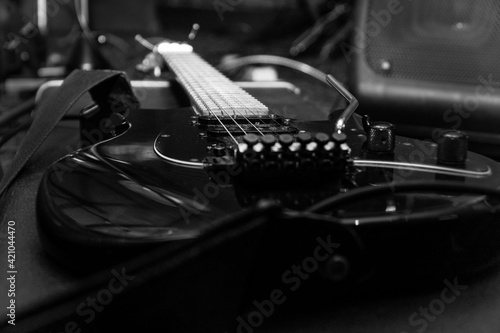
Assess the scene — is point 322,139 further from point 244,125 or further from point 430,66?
point 430,66

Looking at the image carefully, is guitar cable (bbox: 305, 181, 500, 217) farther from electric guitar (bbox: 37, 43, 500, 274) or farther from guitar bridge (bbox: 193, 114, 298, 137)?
guitar bridge (bbox: 193, 114, 298, 137)

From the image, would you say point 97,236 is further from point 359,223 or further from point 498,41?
point 498,41

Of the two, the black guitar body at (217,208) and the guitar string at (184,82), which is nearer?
the black guitar body at (217,208)

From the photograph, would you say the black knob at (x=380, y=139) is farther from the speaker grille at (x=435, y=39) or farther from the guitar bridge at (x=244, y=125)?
the speaker grille at (x=435, y=39)

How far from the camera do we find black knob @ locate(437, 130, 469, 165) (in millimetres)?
498

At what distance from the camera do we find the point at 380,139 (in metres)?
0.54

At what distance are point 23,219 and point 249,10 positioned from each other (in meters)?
2.03

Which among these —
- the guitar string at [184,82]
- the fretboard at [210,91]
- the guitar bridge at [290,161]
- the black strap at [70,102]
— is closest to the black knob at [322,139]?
the guitar bridge at [290,161]

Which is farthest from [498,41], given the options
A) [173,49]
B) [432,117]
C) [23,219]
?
[23,219]

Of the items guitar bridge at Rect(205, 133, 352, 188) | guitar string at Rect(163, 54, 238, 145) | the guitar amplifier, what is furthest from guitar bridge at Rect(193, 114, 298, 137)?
the guitar amplifier

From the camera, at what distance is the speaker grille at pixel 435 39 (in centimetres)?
104

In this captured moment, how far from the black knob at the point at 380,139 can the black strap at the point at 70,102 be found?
343mm

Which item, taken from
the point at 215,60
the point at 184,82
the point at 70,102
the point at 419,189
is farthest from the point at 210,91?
the point at 215,60

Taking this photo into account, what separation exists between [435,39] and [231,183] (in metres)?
0.77
